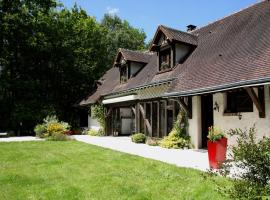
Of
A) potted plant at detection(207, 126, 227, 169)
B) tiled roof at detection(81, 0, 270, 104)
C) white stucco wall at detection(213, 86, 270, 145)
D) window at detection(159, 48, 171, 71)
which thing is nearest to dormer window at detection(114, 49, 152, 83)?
tiled roof at detection(81, 0, 270, 104)

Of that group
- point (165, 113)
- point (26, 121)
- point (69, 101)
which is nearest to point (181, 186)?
point (165, 113)

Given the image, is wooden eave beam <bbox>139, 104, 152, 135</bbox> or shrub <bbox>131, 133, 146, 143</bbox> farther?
wooden eave beam <bbox>139, 104, 152, 135</bbox>

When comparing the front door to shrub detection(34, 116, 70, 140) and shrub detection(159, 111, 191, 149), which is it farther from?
shrub detection(34, 116, 70, 140)

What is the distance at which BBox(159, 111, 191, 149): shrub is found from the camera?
1466 centimetres

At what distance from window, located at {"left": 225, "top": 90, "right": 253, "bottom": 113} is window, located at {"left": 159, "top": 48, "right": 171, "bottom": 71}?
618 cm

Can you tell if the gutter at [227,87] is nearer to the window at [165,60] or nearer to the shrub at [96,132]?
the window at [165,60]

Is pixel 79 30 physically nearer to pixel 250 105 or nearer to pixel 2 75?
pixel 2 75

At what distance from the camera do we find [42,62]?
29562 millimetres

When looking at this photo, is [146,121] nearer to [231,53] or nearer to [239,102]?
[231,53]

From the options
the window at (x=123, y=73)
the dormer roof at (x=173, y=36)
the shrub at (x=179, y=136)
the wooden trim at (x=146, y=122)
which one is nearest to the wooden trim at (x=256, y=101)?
the shrub at (x=179, y=136)

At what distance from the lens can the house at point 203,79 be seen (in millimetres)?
11195

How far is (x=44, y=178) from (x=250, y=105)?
25.0 ft

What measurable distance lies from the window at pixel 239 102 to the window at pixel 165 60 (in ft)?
20.3

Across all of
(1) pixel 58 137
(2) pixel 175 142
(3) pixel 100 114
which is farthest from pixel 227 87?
(3) pixel 100 114
